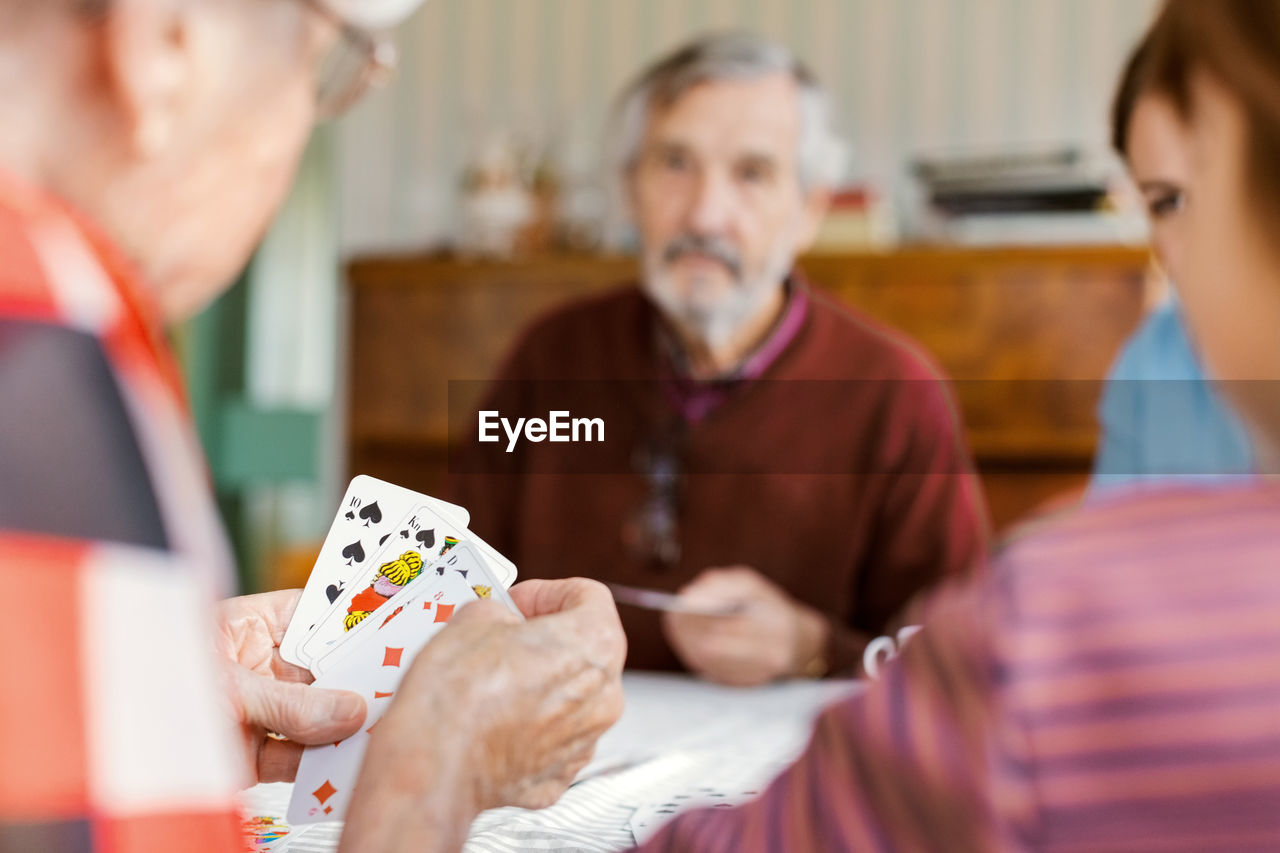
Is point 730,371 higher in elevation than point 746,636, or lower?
higher

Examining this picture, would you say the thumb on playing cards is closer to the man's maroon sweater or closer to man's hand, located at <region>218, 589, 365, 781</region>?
man's hand, located at <region>218, 589, 365, 781</region>

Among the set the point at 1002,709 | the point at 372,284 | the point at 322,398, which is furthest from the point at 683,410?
the point at 322,398

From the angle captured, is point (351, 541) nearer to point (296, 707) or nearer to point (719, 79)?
point (296, 707)

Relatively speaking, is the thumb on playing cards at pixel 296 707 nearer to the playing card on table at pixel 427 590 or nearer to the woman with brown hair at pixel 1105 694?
the playing card on table at pixel 427 590

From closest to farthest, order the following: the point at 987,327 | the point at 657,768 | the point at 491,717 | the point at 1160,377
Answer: the point at 491,717
the point at 657,768
the point at 1160,377
the point at 987,327

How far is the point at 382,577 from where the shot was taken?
1.95ft

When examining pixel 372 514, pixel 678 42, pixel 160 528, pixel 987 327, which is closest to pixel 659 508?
pixel 372 514

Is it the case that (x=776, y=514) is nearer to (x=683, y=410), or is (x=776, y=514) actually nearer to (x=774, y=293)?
(x=683, y=410)

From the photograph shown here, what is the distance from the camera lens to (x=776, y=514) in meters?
1.39

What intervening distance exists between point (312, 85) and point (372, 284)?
243 cm

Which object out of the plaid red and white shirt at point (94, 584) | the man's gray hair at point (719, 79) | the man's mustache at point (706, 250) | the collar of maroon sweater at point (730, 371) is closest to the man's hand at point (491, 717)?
the plaid red and white shirt at point (94, 584)

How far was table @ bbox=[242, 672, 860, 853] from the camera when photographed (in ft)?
1.95

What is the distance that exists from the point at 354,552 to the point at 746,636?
751mm

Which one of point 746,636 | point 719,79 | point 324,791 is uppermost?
point 719,79
